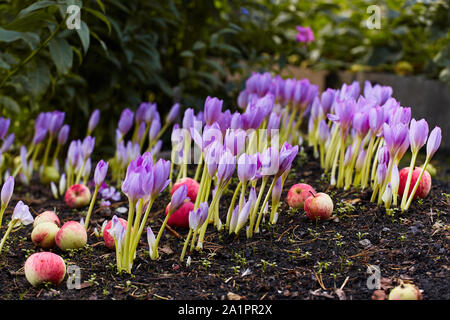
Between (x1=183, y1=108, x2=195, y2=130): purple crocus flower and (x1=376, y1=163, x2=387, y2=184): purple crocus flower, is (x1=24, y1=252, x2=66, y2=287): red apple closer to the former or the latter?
(x1=183, y1=108, x2=195, y2=130): purple crocus flower

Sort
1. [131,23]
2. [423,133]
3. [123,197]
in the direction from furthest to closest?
[131,23], [123,197], [423,133]

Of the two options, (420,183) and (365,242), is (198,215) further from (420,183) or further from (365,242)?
(420,183)

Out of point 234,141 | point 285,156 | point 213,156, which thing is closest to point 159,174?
point 213,156

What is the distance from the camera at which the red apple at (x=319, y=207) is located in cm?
213

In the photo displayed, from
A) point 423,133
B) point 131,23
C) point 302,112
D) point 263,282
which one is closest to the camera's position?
point 263,282

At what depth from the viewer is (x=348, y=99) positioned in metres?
2.36

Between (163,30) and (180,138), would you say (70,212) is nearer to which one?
(180,138)

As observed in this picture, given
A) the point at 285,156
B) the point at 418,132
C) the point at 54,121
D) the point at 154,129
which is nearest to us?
the point at 285,156

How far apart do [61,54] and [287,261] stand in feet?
4.73

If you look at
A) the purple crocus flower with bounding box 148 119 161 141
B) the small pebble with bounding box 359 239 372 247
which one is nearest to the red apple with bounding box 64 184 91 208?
the purple crocus flower with bounding box 148 119 161 141

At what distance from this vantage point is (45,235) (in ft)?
6.79

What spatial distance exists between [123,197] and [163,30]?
4.42 ft
